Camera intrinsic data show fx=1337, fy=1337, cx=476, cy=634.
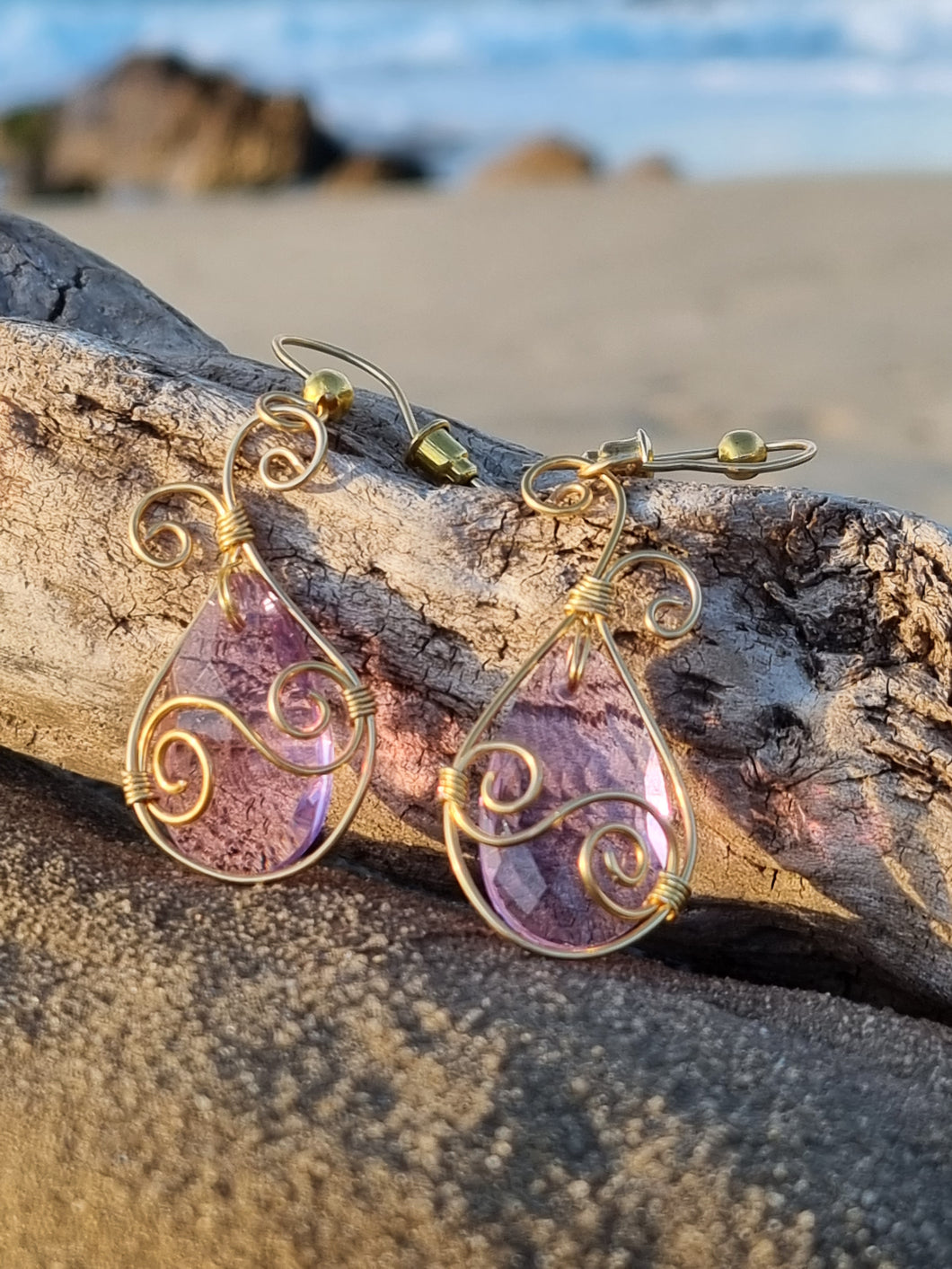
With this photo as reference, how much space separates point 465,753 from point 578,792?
0.15 meters

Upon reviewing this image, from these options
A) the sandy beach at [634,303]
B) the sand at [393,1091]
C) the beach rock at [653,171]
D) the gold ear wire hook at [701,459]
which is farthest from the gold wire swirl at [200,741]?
the beach rock at [653,171]

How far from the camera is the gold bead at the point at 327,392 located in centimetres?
182

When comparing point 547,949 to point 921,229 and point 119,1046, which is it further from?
point 921,229

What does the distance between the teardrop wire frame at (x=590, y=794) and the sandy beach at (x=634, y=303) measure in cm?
296

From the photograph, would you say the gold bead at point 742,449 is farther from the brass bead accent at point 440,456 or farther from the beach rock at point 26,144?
the beach rock at point 26,144

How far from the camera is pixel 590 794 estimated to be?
161 centimetres

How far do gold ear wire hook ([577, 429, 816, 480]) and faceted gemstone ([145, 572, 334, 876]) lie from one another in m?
0.46

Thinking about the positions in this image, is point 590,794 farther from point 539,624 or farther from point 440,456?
point 440,456

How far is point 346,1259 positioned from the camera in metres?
Answer: 1.17

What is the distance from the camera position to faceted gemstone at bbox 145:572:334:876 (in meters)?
1.65

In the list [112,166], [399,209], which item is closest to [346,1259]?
[399,209]

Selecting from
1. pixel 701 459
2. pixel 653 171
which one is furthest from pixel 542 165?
pixel 701 459

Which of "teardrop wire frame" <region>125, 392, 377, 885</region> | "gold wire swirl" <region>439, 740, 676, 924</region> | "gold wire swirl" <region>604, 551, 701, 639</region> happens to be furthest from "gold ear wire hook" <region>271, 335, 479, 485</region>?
"gold wire swirl" <region>439, 740, 676, 924</region>

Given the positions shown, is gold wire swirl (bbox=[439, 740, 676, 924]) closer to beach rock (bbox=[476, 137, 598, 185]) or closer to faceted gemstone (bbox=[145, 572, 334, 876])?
faceted gemstone (bbox=[145, 572, 334, 876])
